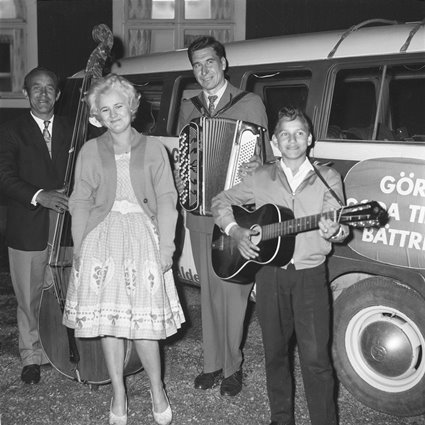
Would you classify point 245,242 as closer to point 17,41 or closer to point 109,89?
point 109,89

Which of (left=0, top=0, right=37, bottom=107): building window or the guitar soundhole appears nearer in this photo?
the guitar soundhole

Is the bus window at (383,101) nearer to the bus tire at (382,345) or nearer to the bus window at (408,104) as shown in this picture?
the bus window at (408,104)

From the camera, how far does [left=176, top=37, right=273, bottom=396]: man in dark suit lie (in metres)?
3.54

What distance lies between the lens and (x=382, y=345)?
3443mm

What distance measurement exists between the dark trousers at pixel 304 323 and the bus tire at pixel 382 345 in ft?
2.26

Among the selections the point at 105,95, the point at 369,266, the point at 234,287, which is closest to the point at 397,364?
the point at 369,266

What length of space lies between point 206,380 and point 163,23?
7920mm

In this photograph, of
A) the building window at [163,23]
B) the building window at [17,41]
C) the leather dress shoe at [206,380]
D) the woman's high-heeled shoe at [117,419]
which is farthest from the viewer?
the building window at [17,41]

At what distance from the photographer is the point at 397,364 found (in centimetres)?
340

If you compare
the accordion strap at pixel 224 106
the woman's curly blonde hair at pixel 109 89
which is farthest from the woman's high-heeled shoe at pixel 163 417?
the accordion strap at pixel 224 106

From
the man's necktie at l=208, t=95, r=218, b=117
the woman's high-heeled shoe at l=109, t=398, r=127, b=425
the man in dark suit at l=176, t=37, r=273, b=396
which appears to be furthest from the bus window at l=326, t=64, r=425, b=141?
the woman's high-heeled shoe at l=109, t=398, r=127, b=425

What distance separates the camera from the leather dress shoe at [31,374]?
12.5ft

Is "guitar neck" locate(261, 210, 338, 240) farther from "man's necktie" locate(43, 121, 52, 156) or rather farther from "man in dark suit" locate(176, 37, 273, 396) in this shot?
"man's necktie" locate(43, 121, 52, 156)

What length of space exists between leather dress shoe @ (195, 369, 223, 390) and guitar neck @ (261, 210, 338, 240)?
Answer: 4.19ft
